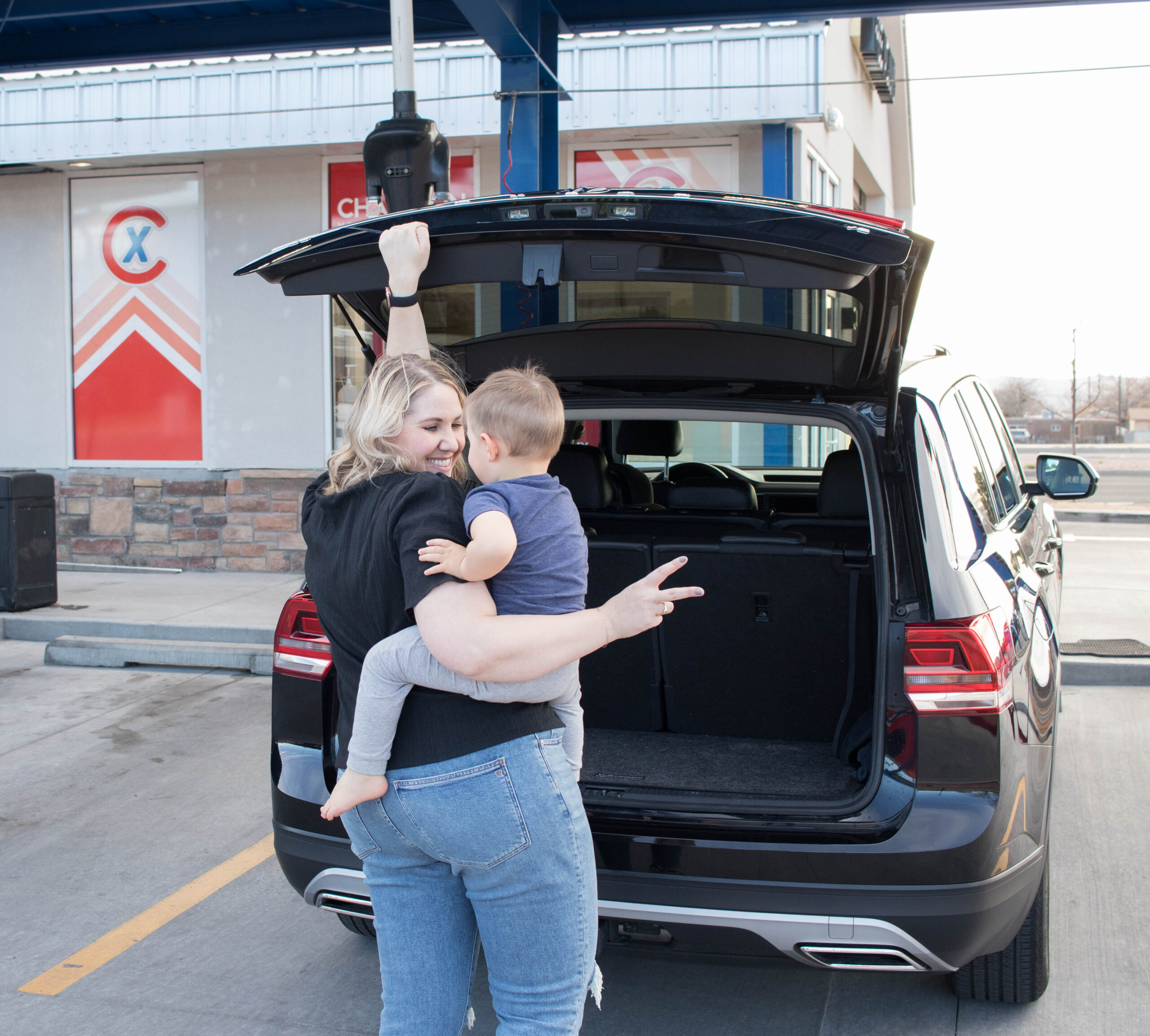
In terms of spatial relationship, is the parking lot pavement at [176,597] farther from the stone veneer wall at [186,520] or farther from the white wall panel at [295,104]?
the white wall panel at [295,104]

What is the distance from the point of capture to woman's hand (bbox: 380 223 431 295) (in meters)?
2.44

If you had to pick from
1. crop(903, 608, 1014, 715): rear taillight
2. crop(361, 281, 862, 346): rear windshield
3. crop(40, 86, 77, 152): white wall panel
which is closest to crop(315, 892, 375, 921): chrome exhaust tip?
crop(903, 608, 1014, 715): rear taillight

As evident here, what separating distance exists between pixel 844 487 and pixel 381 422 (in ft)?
6.69

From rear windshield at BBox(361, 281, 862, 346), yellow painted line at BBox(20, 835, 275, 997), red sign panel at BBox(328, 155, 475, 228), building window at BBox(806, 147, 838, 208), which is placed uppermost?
building window at BBox(806, 147, 838, 208)

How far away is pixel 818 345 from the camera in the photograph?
2.98 m

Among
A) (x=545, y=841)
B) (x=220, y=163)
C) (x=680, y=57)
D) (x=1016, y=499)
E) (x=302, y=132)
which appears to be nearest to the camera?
(x=545, y=841)

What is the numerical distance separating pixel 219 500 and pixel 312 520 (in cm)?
859

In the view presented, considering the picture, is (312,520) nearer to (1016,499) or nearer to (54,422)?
(1016,499)

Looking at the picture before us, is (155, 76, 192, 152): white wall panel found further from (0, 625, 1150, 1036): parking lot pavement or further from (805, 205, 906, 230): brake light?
(805, 205, 906, 230): brake light

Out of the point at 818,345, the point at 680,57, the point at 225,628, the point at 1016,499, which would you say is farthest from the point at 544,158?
the point at 818,345

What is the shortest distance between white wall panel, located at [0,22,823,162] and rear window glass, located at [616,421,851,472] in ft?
9.44

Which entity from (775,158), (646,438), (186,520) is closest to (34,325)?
(186,520)

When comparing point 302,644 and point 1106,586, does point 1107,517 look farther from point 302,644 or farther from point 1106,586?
point 302,644

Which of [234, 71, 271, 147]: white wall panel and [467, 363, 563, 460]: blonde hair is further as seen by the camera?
[234, 71, 271, 147]: white wall panel
